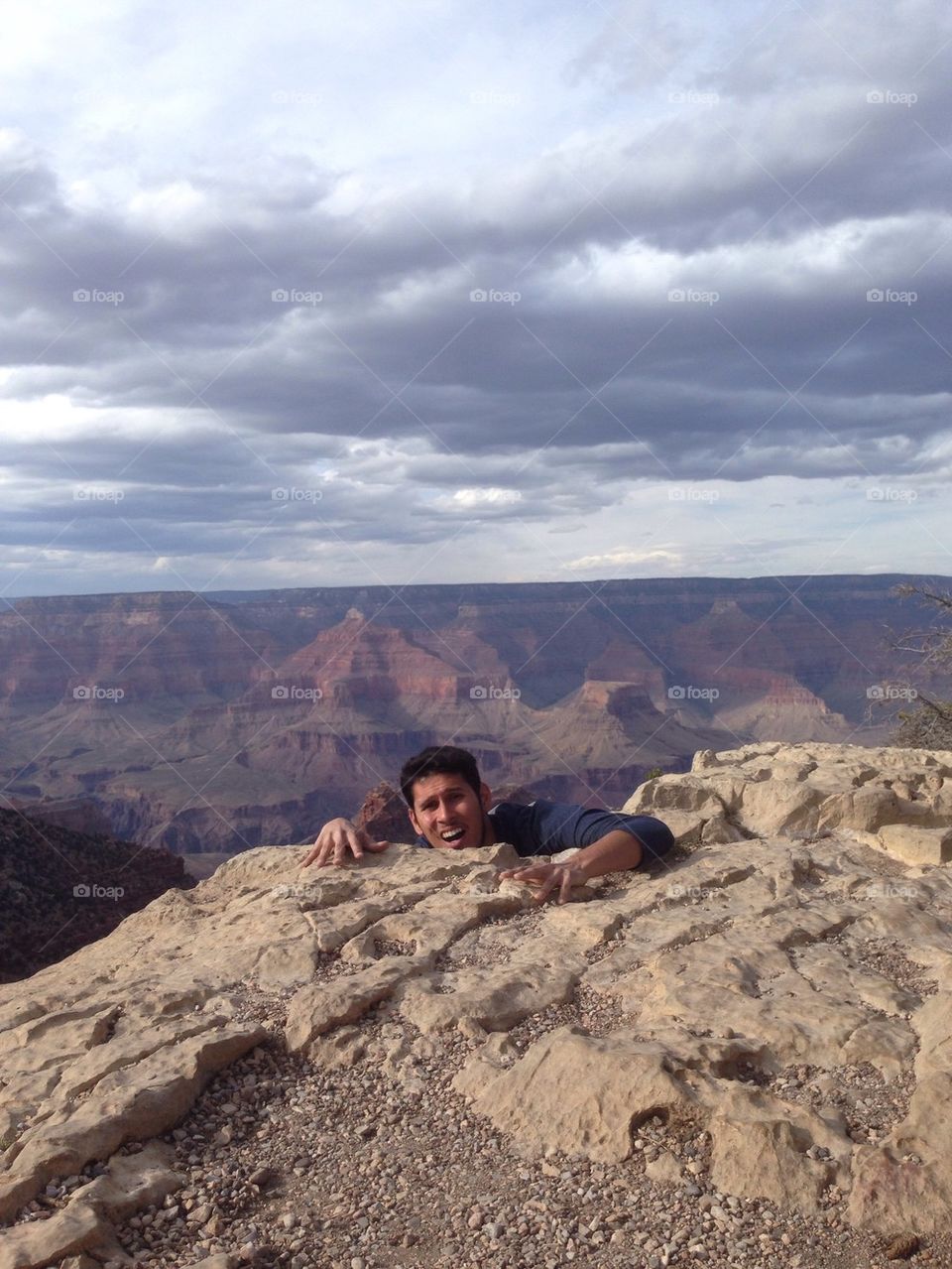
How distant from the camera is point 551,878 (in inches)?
188

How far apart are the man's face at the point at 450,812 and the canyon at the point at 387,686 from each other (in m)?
56.5

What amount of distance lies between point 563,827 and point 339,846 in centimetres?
133

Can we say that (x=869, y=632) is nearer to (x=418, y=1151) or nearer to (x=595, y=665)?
(x=595, y=665)

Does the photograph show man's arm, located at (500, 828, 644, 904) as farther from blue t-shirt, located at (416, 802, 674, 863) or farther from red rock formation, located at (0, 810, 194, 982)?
red rock formation, located at (0, 810, 194, 982)

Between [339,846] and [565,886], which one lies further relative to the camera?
[339,846]

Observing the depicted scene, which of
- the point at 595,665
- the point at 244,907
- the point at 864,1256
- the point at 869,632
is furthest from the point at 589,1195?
the point at 869,632

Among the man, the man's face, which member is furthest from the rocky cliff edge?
the man's face

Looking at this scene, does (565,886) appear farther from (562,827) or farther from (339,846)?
(339,846)

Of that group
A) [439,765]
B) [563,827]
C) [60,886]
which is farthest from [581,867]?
[60,886]

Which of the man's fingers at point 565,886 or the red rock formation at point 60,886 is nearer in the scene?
the man's fingers at point 565,886

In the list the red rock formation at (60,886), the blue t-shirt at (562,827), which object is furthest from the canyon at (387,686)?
the blue t-shirt at (562,827)

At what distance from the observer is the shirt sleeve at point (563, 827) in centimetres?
512

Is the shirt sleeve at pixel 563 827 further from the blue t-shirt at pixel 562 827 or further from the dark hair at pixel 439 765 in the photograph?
the dark hair at pixel 439 765

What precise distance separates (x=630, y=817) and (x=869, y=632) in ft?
303
